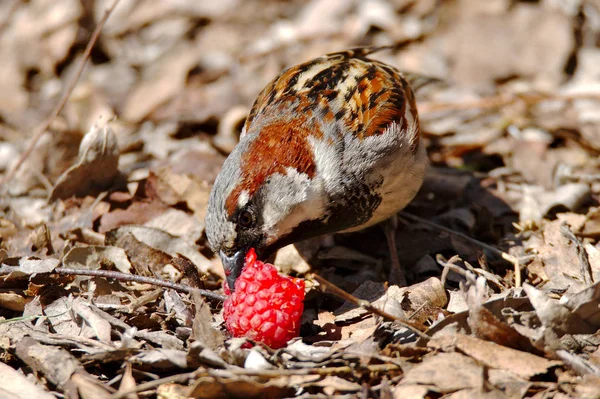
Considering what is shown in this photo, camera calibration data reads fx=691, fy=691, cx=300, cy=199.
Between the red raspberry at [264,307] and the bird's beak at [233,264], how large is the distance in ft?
0.74

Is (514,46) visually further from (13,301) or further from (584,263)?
(13,301)

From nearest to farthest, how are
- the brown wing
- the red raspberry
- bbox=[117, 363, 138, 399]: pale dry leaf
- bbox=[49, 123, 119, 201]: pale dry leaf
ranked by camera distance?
bbox=[117, 363, 138, 399]: pale dry leaf → the red raspberry → the brown wing → bbox=[49, 123, 119, 201]: pale dry leaf

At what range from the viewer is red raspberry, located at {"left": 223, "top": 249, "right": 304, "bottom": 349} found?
11.9ft

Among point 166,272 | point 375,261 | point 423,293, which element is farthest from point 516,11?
point 166,272

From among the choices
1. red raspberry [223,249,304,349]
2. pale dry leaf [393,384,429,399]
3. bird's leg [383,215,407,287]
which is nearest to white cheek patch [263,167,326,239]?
red raspberry [223,249,304,349]

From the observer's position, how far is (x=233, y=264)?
161 inches

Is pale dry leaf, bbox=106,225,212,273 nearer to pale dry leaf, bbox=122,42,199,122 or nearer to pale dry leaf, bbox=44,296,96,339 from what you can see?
pale dry leaf, bbox=44,296,96,339

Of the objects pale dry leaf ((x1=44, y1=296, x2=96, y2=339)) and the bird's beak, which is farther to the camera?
the bird's beak

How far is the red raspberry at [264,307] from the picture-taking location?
363 centimetres

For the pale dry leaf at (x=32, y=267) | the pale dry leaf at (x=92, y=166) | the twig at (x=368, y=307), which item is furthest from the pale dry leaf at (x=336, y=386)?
the pale dry leaf at (x=92, y=166)

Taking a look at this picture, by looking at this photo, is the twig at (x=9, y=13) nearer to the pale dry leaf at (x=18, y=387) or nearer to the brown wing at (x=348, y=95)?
the brown wing at (x=348, y=95)

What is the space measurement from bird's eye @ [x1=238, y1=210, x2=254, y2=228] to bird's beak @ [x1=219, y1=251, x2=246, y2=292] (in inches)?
7.0

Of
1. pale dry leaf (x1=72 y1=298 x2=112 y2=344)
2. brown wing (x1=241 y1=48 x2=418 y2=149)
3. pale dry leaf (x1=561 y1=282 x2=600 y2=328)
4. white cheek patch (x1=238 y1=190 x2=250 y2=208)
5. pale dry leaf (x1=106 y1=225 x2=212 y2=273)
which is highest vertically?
brown wing (x1=241 y1=48 x2=418 y2=149)

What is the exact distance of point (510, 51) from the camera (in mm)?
7418
